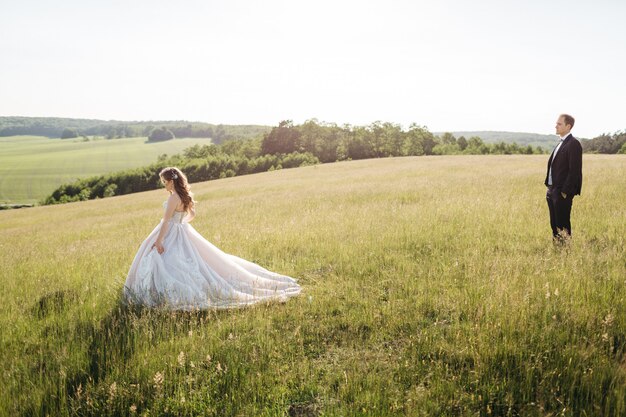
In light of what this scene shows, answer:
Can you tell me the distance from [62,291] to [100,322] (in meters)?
2.06

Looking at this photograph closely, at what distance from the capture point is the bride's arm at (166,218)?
22.9 ft

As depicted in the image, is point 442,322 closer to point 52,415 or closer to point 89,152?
point 52,415

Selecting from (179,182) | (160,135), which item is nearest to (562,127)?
(179,182)

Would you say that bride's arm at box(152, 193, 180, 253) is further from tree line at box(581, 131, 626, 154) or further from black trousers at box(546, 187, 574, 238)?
tree line at box(581, 131, 626, 154)

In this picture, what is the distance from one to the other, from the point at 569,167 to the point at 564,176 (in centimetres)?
23

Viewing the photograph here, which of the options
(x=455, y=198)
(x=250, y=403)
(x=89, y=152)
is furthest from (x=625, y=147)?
(x=89, y=152)

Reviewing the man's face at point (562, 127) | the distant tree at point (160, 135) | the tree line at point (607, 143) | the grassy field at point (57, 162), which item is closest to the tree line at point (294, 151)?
the tree line at point (607, 143)

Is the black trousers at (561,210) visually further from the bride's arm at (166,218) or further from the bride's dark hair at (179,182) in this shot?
the bride's arm at (166,218)

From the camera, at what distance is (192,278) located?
6.84 metres

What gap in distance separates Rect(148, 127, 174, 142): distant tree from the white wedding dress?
19694cm

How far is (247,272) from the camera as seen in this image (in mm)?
7363

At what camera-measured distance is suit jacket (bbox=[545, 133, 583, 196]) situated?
309 inches

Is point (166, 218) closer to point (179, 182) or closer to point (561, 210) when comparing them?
point (179, 182)

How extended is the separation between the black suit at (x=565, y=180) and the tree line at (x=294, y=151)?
251 ft
